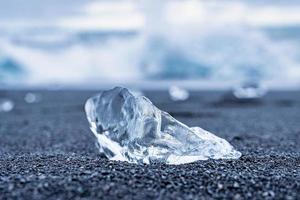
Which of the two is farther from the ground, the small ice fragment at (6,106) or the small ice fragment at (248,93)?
the small ice fragment at (6,106)

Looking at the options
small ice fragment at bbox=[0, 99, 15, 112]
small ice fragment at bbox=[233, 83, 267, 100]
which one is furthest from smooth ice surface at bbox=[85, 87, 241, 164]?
small ice fragment at bbox=[233, 83, 267, 100]

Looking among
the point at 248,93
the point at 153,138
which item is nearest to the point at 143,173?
the point at 153,138

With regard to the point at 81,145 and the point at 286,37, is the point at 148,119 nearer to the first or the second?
the point at 81,145

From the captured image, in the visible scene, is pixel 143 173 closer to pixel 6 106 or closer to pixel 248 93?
pixel 6 106

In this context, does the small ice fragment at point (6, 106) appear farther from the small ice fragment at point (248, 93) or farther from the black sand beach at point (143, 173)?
the small ice fragment at point (248, 93)

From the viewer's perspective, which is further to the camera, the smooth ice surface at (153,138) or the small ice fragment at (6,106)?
the small ice fragment at (6,106)

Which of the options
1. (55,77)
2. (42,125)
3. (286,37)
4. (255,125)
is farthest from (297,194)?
(286,37)

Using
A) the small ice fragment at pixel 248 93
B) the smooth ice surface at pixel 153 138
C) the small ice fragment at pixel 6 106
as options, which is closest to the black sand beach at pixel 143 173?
the smooth ice surface at pixel 153 138

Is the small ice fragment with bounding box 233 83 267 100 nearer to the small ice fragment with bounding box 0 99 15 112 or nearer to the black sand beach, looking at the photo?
the small ice fragment with bounding box 0 99 15 112

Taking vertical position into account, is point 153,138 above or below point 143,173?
above
